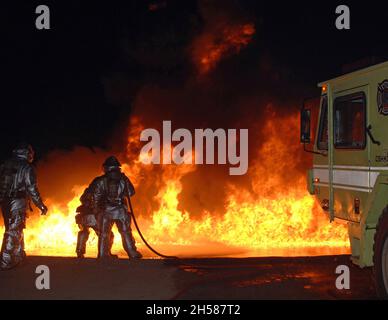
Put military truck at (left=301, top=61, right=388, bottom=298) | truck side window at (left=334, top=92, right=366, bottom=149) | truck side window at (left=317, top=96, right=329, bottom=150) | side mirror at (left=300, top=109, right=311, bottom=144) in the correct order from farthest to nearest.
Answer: truck side window at (left=317, top=96, right=329, bottom=150), side mirror at (left=300, top=109, right=311, bottom=144), truck side window at (left=334, top=92, right=366, bottom=149), military truck at (left=301, top=61, right=388, bottom=298)

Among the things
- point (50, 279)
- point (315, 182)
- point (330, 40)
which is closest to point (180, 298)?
point (50, 279)

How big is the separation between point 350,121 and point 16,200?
511cm

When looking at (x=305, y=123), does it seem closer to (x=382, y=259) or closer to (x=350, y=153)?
(x=350, y=153)

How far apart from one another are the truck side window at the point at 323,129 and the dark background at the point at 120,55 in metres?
10.8

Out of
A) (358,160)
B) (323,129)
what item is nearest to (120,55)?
(323,129)

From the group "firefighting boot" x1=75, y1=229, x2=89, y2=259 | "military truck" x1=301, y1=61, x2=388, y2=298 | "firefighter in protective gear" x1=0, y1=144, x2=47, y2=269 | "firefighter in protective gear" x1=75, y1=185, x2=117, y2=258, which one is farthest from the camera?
"firefighting boot" x1=75, y1=229, x2=89, y2=259

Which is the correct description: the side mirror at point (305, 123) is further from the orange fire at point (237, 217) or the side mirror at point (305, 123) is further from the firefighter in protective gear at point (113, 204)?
the orange fire at point (237, 217)

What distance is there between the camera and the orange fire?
554 inches

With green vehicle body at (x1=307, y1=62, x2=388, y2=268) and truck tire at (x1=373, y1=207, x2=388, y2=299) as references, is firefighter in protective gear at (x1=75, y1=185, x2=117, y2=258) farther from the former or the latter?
truck tire at (x1=373, y1=207, x2=388, y2=299)

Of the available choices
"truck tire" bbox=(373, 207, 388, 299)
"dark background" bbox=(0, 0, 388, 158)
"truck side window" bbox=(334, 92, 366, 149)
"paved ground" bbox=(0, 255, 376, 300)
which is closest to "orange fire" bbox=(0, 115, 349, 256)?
"dark background" bbox=(0, 0, 388, 158)

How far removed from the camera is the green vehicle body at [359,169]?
5.82 metres

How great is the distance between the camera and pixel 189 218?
17578mm

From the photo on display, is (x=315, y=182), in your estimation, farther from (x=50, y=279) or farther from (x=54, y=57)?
(x=54, y=57)

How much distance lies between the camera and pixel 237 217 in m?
15.6
